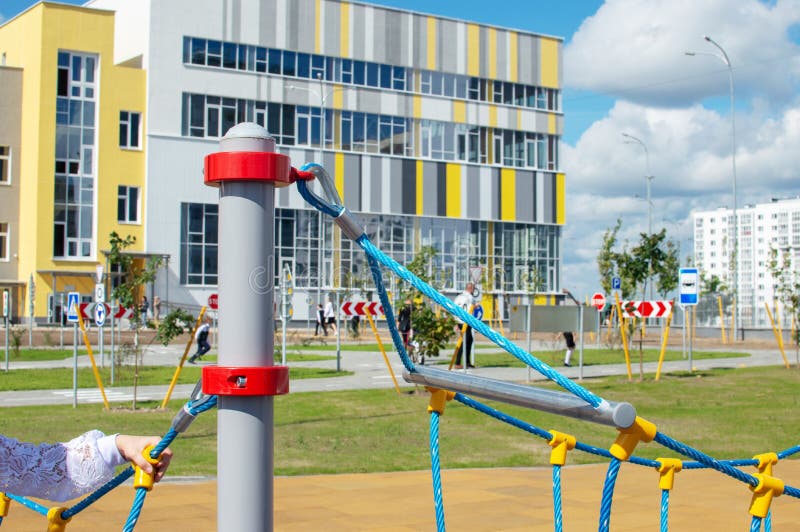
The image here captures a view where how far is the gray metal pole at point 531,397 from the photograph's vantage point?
8.96ft

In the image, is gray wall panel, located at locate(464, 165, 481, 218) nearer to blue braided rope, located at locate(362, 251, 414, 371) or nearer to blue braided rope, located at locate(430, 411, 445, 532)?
blue braided rope, located at locate(430, 411, 445, 532)

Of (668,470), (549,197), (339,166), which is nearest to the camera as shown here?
(668,470)

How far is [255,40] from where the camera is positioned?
53312 millimetres

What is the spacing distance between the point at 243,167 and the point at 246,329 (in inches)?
16.0

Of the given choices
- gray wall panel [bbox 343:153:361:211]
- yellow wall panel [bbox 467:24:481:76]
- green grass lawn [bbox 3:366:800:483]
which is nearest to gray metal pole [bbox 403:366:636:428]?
green grass lawn [bbox 3:366:800:483]

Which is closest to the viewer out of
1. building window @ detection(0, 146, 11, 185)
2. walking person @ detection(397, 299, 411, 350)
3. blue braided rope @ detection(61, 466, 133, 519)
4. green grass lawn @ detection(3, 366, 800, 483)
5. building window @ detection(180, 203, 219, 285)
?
blue braided rope @ detection(61, 466, 133, 519)

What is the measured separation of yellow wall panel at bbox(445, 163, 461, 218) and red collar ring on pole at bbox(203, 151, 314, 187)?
186ft

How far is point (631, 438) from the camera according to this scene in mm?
2967

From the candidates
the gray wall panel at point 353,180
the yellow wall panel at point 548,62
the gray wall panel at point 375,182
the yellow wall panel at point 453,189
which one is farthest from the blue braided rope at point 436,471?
the yellow wall panel at point 548,62

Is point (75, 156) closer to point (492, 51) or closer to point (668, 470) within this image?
point (492, 51)

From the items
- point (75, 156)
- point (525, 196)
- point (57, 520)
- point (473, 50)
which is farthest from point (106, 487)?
point (525, 196)

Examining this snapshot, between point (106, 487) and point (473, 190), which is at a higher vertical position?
point (473, 190)

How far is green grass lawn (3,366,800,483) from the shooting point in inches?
437

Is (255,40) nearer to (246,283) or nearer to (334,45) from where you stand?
(334,45)
